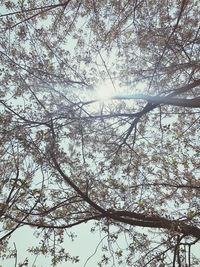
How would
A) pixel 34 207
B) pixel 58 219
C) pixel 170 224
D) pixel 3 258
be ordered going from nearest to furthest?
pixel 170 224 < pixel 34 207 < pixel 58 219 < pixel 3 258

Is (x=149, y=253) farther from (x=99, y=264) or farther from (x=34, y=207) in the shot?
(x=34, y=207)

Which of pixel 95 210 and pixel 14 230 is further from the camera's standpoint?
pixel 95 210

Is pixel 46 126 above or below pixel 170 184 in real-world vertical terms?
above

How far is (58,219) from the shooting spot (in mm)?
5691

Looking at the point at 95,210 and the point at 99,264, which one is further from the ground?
the point at 95,210

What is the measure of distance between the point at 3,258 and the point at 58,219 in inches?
56.0

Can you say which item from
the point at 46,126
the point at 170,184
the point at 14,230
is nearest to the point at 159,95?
the point at 170,184

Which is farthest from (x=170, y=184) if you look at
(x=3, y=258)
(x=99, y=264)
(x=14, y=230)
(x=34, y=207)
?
(x=3, y=258)

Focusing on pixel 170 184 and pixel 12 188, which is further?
pixel 170 184

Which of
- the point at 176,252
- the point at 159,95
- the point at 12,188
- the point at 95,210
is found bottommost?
the point at 176,252

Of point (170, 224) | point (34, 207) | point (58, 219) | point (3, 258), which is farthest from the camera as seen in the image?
point (3, 258)

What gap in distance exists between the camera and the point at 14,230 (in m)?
5.40

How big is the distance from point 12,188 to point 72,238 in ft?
6.06

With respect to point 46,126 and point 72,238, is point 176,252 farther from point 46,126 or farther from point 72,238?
point 46,126
